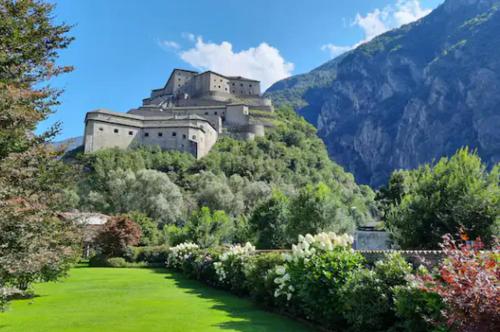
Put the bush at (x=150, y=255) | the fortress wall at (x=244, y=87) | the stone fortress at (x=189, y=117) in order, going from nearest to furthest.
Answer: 1. the bush at (x=150, y=255)
2. the stone fortress at (x=189, y=117)
3. the fortress wall at (x=244, y=87)

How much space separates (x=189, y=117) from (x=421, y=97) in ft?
319

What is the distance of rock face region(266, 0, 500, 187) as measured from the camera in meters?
134

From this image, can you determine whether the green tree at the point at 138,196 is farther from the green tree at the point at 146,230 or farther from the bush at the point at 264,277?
the bush at the point at 264,277

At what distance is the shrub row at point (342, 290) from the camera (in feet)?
21.3

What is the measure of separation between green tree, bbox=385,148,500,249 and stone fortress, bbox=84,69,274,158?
220 feet

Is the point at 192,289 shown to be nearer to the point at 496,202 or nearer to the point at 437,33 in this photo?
the point at 496,202

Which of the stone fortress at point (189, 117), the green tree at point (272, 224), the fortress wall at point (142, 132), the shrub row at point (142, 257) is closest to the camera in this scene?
the green tree at point (272, 224)

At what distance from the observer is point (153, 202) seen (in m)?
54.0

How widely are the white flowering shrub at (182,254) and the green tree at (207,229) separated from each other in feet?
17.9

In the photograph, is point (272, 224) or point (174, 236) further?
point (174, 236)

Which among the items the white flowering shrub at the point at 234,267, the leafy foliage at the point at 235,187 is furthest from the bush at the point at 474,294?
the leafy foliage at the point at 235,187

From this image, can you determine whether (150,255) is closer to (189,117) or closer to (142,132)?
(142,132)

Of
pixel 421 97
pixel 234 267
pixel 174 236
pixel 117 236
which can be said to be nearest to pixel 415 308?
pixel 234 267

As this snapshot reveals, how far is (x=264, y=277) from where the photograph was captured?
39.5 feet
